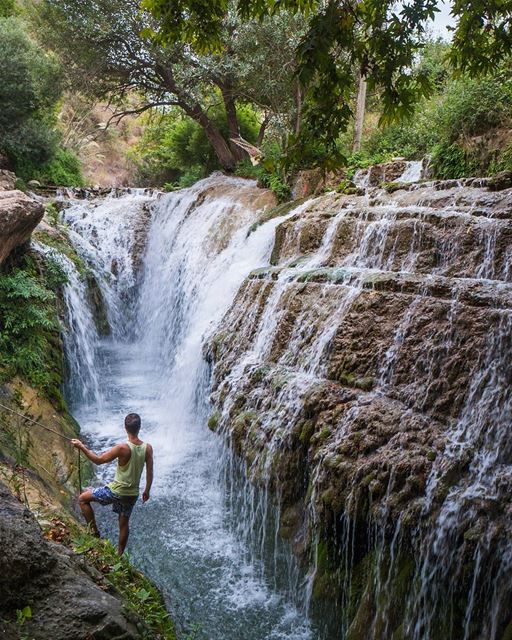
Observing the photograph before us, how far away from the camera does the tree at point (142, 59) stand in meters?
13.7

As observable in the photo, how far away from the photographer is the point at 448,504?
373cm

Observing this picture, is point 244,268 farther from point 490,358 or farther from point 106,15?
point 106,15

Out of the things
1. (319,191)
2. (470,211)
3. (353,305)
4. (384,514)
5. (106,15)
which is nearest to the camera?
(384,514)

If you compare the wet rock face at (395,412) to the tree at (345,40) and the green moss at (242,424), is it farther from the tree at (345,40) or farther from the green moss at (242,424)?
the tree at (345,40)

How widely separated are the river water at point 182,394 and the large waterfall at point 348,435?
0.03 meters

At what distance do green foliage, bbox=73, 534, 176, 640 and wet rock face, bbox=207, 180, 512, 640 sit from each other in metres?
1.52

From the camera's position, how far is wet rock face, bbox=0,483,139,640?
2291mm

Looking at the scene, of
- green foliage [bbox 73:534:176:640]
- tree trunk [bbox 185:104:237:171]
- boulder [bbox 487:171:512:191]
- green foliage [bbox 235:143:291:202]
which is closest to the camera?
green foliage [bbox 73:534:176:640]

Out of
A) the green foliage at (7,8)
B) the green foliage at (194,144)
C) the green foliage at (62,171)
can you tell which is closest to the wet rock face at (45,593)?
the green foliage at (194,144)

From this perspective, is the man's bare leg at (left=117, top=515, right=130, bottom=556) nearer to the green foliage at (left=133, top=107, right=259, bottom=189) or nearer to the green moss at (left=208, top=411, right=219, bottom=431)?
the green moss at (left=208, top=411, right=219, bottom=431)

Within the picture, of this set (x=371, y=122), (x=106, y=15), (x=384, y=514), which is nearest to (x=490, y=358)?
(x=384, y=514)

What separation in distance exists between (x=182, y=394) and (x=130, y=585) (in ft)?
15.2

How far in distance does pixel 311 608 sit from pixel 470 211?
4.88 m

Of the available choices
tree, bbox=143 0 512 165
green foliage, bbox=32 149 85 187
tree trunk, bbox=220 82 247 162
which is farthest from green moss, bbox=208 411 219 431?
green foliage, bbox=32 149 85 187
